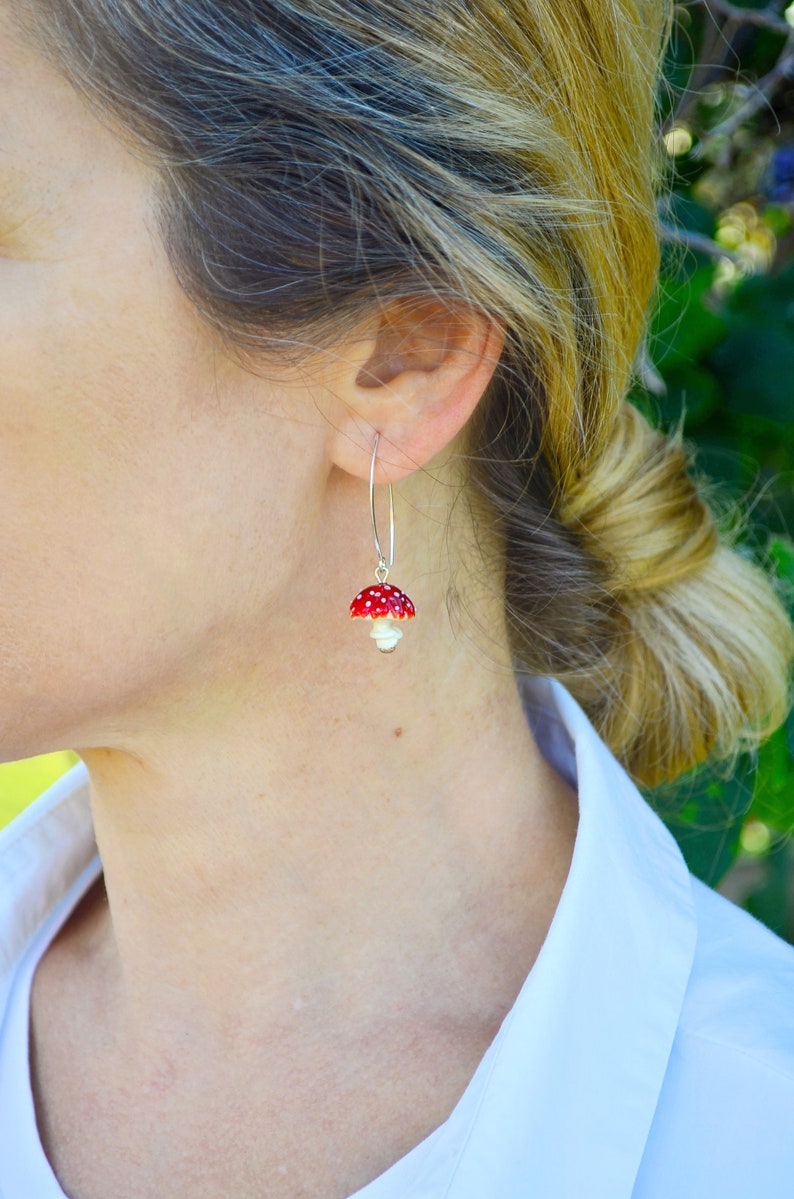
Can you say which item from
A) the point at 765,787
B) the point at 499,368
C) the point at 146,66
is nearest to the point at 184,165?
the point at 146,66

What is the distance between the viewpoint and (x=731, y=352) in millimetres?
1912

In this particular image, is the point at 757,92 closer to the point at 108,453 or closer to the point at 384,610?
the point at 384,610

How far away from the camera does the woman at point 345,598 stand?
1017 mm

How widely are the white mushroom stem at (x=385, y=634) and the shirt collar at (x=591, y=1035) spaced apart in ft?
1.01

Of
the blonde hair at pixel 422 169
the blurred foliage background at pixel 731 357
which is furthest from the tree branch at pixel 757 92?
the blonde hair at pixel 422 169

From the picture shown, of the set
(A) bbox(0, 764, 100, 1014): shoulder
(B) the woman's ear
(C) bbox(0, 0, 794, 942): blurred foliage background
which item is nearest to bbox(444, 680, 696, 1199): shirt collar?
(B) the woman's ear

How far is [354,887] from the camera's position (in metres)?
1.25

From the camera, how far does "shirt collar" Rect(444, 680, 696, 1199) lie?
1054 mm

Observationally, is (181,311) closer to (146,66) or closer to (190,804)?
(146,66)

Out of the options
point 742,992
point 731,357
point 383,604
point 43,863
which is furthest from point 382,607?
point 731,357

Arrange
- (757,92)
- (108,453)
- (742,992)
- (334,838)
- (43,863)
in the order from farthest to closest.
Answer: (757,92) → (43,863) → (334,838) → (742,992) → (108,453)

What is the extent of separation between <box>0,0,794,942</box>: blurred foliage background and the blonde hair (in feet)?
1.46

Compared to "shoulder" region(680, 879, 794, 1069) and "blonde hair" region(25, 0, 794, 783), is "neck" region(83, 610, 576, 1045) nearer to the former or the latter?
"shoulder" region(680, 879, 794, 1069)

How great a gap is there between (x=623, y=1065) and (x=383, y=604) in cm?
51
